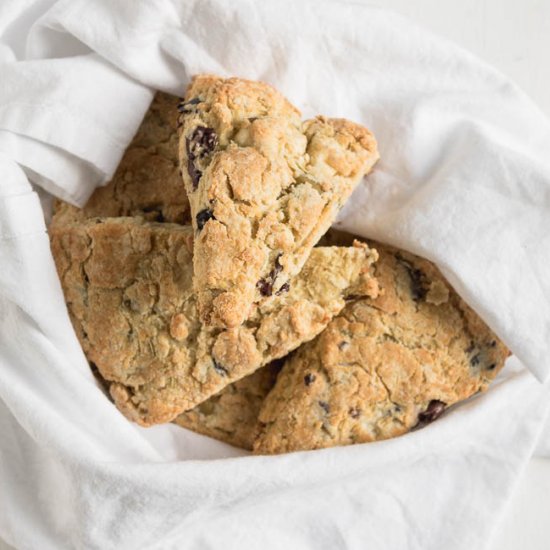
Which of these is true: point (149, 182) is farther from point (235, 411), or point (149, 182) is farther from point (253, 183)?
point (235, 411)

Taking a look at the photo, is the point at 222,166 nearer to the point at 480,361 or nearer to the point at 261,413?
the point at 261,413

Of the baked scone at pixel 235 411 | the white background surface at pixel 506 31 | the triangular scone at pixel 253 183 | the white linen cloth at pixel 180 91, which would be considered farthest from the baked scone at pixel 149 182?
the white background surface at pixel 506 31

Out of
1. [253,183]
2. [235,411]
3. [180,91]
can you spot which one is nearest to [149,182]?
[180,91]

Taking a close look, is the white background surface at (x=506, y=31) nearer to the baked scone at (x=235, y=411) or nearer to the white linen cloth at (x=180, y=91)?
the white linen cloth at (x=180, y=91)

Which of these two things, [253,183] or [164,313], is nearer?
[253,183]

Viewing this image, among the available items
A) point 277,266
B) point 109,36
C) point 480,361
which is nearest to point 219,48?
point 109,36

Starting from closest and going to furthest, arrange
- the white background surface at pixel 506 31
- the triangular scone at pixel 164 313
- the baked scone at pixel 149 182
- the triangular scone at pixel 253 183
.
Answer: the triangular scone at pixel 253 183 → the triangular scone at pixel 164 313 → the baked scone at pixel 149 182 → the white background surface at pixel 506 31
